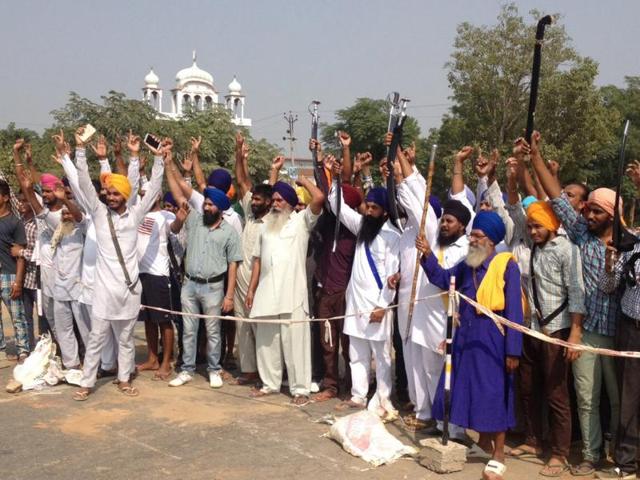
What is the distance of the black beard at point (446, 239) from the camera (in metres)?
5.60

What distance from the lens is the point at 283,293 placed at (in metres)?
6.77

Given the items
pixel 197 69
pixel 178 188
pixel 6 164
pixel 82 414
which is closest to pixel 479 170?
pixel 178 188

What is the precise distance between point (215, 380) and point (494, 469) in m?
3.27

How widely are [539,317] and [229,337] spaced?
154 inches

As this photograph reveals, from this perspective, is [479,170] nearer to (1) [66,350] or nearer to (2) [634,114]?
(1) [66,350]

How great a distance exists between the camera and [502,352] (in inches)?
194

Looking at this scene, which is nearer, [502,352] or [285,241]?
[502,352]

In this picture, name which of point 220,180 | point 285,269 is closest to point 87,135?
point 220,180

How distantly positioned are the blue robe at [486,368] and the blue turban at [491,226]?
0.59ft

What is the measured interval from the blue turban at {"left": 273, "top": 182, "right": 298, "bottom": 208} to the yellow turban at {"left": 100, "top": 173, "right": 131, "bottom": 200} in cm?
143

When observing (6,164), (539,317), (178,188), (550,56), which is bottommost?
(539,317)

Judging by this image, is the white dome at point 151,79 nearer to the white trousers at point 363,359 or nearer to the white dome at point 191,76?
the white dome at point 191,76

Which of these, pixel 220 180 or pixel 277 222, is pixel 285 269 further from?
pixel 220 180

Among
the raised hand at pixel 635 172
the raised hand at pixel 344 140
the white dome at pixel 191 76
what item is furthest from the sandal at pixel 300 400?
the white dome at pixel 191 76
